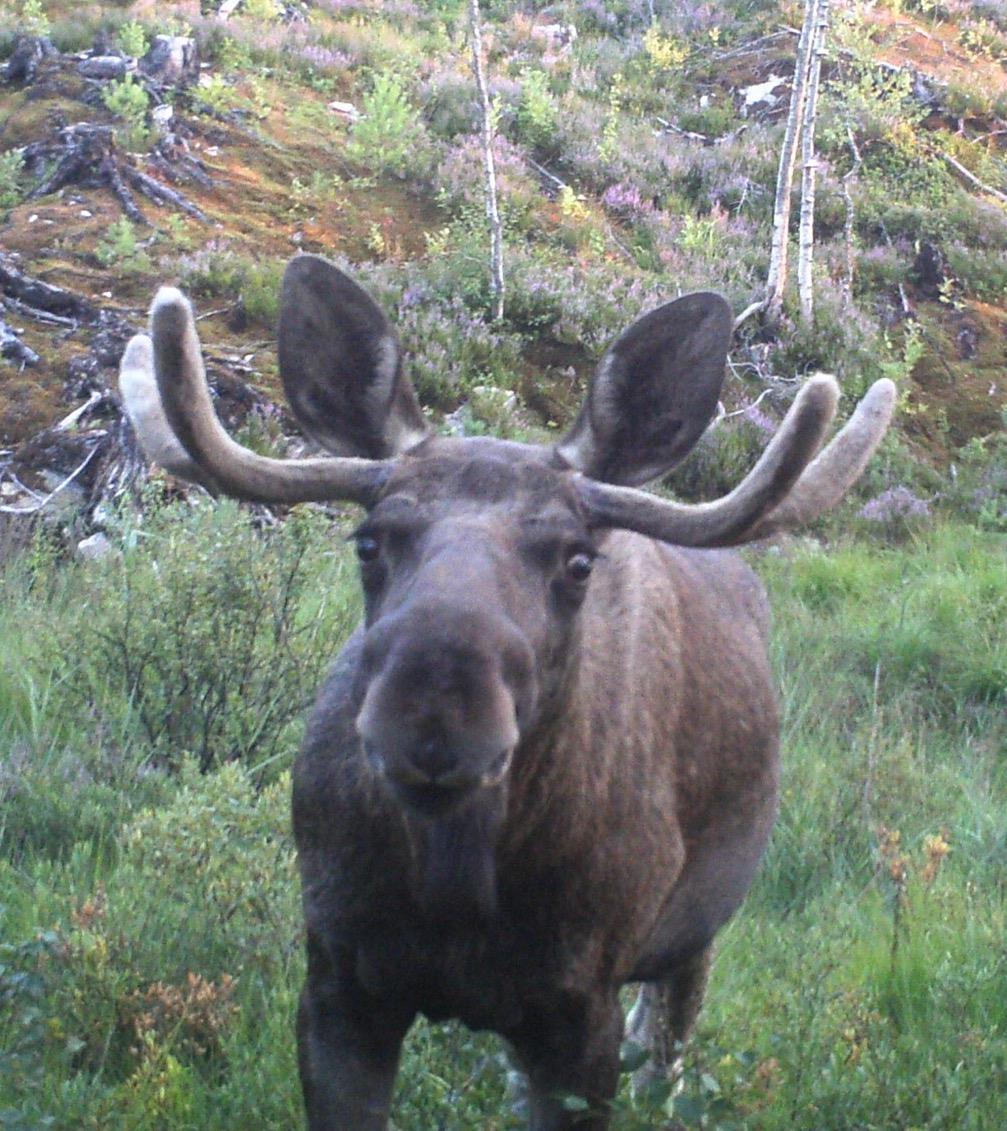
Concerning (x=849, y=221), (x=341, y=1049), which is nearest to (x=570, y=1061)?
(x=341, y=1049)

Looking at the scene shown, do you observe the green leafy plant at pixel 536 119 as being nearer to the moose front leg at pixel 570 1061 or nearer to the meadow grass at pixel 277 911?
the meadow grass at pixel 277 911

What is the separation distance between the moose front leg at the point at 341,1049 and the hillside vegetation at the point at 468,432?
1.99 ft

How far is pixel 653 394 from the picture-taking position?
3338 millimetres

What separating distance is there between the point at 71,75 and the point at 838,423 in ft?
24.2

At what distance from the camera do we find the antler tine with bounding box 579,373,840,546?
288 cm

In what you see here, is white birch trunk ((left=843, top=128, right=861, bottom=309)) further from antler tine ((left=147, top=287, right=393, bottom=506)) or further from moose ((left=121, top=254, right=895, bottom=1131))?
antler tine ((left=147, top=287, right=393, bottom=506))

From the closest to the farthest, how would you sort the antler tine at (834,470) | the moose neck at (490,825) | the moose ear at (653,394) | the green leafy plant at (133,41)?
the moose neck at (490,825) → the antler tine at (834,470) → the moose ear at (653,394) → the green leafy plant at (133,41)

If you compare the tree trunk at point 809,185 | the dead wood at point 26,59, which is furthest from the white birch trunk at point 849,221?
the dead wood at point 26,59

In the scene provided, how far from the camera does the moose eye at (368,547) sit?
9.96 ft

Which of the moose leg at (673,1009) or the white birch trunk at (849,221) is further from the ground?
the moose leg at (673,1009)

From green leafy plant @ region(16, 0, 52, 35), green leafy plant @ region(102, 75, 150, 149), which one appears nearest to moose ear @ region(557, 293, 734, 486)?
green leafy plant @ region(102, 75, 150, 149)

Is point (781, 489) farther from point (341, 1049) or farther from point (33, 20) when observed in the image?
point (33, 20)

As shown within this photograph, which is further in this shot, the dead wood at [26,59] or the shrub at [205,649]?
the dead wood at [26,59]

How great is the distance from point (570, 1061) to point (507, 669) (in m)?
1.05
